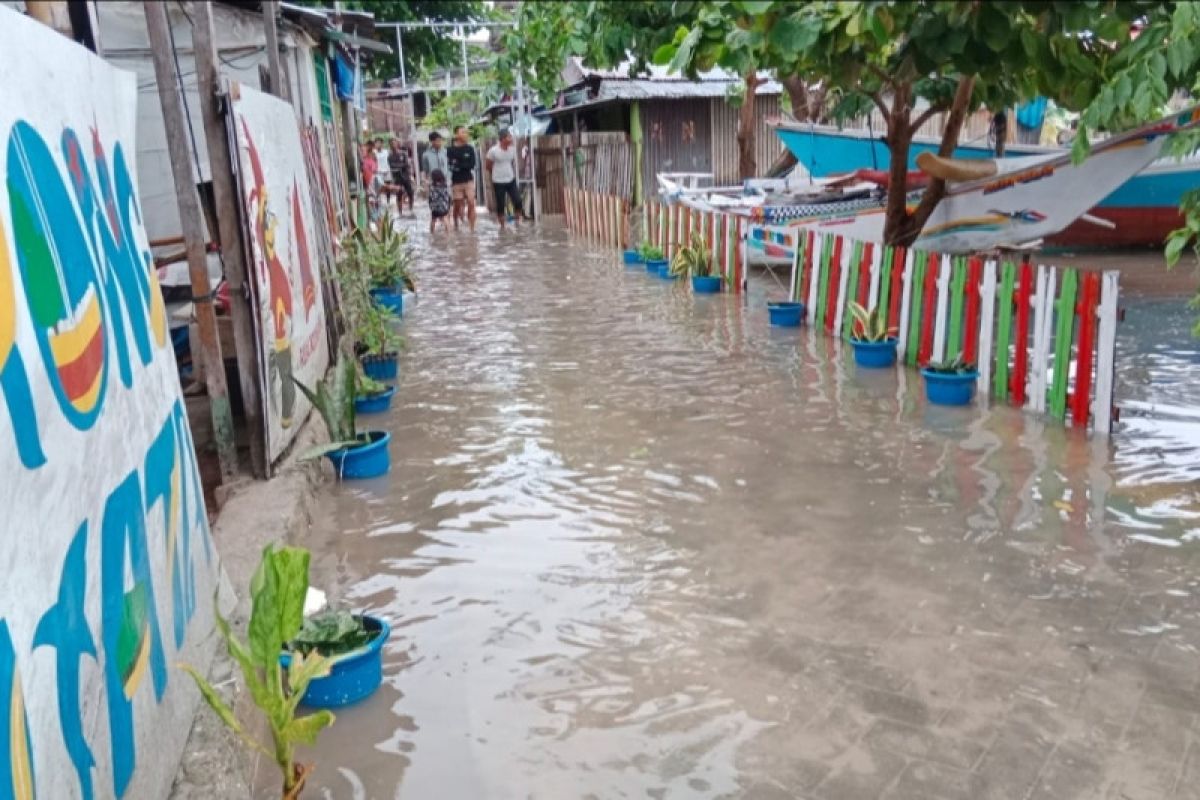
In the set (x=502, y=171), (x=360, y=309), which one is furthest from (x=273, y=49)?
(x=502, y=171)

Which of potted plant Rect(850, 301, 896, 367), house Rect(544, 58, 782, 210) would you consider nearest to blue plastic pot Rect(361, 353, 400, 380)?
potted plant Rect(850, 301, 896, 367)

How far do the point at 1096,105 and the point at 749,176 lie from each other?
477 inches

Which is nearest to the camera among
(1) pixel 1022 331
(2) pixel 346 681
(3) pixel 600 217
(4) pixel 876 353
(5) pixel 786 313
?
(2) pixel 346 681

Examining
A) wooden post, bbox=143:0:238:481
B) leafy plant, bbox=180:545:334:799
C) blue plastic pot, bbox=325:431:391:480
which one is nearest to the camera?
leafy plant, bbox=180:545:334:799

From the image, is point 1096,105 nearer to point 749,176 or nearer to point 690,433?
point 690,433

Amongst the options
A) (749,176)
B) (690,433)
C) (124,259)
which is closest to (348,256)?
(690,433)

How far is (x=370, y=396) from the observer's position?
7.11 meters

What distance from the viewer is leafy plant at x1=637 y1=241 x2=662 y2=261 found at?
13703mm

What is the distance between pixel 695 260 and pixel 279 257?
704 cm

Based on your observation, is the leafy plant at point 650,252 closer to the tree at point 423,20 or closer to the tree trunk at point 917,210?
the tree trunk at point 917,210

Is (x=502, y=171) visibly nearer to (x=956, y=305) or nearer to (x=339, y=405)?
(x=956, y=305)

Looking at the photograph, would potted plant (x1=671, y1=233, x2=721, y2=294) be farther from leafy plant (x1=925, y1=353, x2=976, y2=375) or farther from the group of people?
the group of people

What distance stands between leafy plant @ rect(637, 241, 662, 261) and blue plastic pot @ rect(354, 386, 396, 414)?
6.97m

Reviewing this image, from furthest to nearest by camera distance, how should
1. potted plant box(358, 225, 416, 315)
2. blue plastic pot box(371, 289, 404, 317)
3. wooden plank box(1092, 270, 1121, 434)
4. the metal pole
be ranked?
blue plastic pot box(371, 289, 404, 317), potted plant box(358, 225, 416, 315), the metal pole, wooden plank box(1092, 270, 1121, 434)
